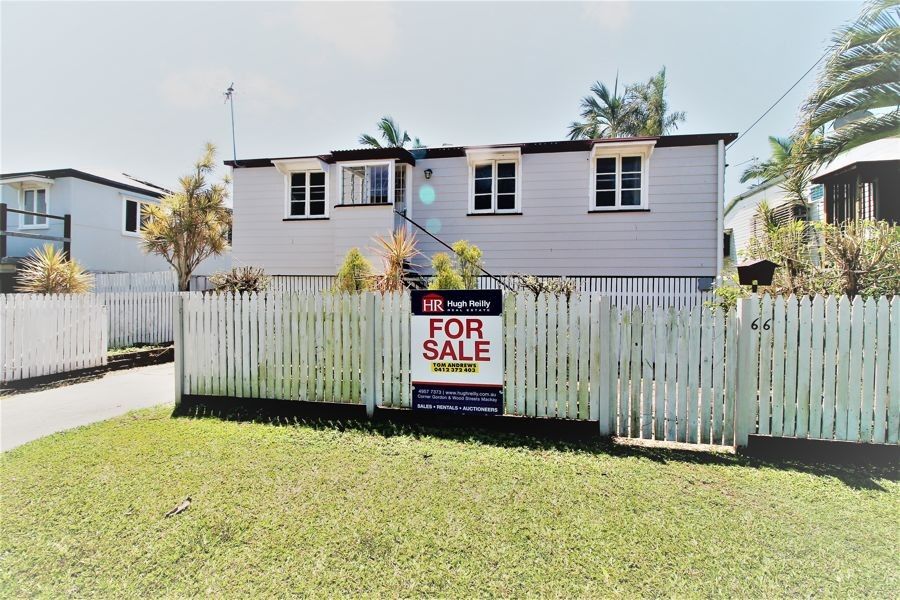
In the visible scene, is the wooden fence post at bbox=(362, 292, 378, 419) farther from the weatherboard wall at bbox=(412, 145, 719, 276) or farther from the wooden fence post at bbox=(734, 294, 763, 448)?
the weatherboard wall at bbox=(412, 145, 719, 276)

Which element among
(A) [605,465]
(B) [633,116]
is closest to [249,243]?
(A) [605,465]

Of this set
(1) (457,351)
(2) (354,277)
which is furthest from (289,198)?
(1) (457,351)

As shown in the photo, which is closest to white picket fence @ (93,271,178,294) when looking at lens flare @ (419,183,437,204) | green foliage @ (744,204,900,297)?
lens flare @ (419,183,437,204)

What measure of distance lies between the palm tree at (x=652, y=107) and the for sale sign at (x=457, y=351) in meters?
25.2

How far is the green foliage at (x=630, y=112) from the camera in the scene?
83.5 feet

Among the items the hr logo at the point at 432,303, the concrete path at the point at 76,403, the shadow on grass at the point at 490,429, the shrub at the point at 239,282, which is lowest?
the concrete path at the point at 76,403

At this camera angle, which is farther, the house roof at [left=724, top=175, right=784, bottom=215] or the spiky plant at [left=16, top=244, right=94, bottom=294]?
the house roof at [left=724, top=175, right=784, bottom=215]

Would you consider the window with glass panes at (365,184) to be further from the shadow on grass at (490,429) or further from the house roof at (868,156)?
the house roof at (868,156)

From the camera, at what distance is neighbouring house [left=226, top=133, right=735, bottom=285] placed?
12.5 m

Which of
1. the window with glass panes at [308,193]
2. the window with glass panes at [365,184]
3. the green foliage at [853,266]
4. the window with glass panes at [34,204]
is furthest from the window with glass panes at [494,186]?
the window with glass panes at [34,204]

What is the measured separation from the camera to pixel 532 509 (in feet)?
11.0

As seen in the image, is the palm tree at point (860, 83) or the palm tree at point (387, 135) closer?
the palm tree at point (860, 83)

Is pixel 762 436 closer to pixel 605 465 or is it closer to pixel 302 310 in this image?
pixel 605 465

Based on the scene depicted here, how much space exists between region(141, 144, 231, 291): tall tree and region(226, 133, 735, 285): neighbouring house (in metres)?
1.96
